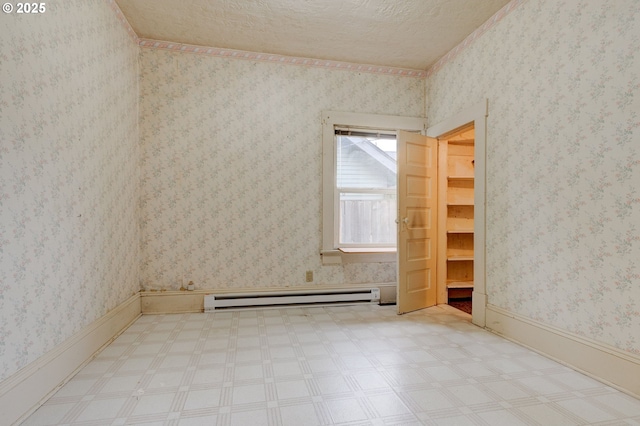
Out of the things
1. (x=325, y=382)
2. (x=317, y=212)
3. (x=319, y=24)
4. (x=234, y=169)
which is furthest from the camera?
(x=317, y=212)

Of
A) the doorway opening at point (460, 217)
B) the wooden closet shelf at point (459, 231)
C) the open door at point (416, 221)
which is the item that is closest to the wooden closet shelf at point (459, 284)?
the doorway opening at point (460, 217)

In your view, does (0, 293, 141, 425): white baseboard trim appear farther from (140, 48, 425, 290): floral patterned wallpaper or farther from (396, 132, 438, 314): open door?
(396, 132, 438, 314): open door

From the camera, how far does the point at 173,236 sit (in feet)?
11.4

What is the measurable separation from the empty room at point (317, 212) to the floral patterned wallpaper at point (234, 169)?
0.9 inches

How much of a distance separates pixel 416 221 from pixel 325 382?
2.15 m

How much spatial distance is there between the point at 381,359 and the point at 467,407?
2.29 ft

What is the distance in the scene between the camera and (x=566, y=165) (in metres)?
2.29

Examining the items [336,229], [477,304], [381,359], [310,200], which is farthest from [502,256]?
[310,200]

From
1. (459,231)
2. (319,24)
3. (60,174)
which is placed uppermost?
(319,24)

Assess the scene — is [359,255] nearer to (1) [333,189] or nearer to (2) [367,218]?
(2) [367,218]

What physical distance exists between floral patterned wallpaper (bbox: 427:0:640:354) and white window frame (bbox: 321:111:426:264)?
1.22m

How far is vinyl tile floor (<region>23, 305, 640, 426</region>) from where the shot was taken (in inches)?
66.2

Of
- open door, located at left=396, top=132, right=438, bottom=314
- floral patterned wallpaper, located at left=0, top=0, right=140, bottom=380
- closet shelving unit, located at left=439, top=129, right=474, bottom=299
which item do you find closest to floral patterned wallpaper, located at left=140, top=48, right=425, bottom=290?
floral patterned wallpaper, located at left=0, top=0, right=140, bottom=380

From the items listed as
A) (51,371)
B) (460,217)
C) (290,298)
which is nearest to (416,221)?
(460,217)
